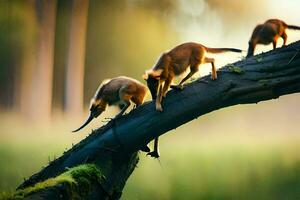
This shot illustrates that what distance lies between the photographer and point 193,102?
9.71 feet

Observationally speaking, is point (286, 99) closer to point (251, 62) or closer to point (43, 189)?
point (251, 62)

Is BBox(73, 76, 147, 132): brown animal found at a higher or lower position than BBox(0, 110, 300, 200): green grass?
higher

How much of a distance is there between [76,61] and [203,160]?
4.59ft

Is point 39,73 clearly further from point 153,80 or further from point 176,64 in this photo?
A: point 176,64

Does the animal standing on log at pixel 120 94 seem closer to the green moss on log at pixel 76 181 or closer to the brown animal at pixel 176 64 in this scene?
the brown animal at pixel 176 64

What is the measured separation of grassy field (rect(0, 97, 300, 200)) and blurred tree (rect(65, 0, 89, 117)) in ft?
0.62

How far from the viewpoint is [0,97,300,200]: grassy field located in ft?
13.7

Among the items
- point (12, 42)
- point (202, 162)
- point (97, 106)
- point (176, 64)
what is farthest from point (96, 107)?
point (12, 42)

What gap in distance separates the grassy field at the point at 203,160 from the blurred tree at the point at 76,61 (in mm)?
189

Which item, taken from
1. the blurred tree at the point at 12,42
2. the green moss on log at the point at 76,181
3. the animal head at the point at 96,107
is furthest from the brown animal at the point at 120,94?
the blurred tree at the point at 12,42

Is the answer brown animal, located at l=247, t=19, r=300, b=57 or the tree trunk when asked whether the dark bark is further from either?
the tree trunk

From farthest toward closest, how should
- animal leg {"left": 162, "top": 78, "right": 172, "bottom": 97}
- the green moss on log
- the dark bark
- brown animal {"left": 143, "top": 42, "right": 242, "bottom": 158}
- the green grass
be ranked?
the green grass < brown animal {"left": 143, "top": 42, "right": 242, "bottom": 158} < animal leg {"left": 162, "top": 78, "right": 172, "bottom": 97} < the dark bark < the green moss on log

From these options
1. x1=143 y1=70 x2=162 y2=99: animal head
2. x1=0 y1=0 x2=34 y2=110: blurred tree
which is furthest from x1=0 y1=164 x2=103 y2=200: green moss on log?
x1=0 y1=0 x2=34 y2=110: blurred tree

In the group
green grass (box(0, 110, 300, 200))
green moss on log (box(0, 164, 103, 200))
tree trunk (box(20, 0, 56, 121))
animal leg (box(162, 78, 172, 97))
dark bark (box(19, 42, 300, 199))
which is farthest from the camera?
tree trunk (box(20, 0, 56, 121))
